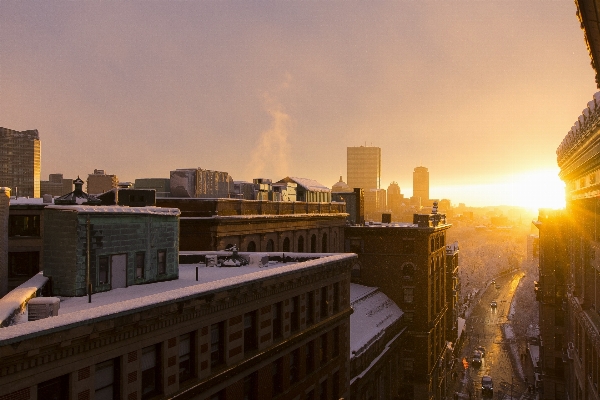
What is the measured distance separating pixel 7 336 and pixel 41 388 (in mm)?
2347

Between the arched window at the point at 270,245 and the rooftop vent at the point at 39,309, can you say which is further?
the arched window at the point at 270,245

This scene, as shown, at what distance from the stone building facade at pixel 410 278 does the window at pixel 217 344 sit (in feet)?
156

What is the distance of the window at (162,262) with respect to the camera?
849 inches

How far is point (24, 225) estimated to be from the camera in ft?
139

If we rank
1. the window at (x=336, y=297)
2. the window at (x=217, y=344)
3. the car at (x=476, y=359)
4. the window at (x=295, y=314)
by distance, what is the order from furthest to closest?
the car at (x=476, y=359) < the window at (x=336, y=297) < the window at (x=295, y=314) < the window at (x=217, y=344)

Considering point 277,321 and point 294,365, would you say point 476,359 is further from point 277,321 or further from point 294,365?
point 277,321

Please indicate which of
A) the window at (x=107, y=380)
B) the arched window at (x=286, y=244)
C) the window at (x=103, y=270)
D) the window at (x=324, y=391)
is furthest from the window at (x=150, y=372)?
the arched window at (x=286, y=244)

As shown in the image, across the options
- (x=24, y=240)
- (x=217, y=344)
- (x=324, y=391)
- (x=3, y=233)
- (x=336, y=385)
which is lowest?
(x=336, y=385)

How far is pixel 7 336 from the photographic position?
10.9 meters

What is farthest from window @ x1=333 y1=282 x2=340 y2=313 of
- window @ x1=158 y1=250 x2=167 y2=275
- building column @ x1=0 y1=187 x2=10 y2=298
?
building column @ x1=0 y1=187 x2=10 y2=298


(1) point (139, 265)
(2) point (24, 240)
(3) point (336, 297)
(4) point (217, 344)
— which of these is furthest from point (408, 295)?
(1) point (139, 265)

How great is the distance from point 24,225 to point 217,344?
3034 cm

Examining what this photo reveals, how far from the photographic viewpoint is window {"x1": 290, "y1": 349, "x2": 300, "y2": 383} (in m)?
26.0

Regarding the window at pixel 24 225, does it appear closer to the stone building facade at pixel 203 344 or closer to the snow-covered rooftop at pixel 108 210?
the stone building facade at pixel 203 344
